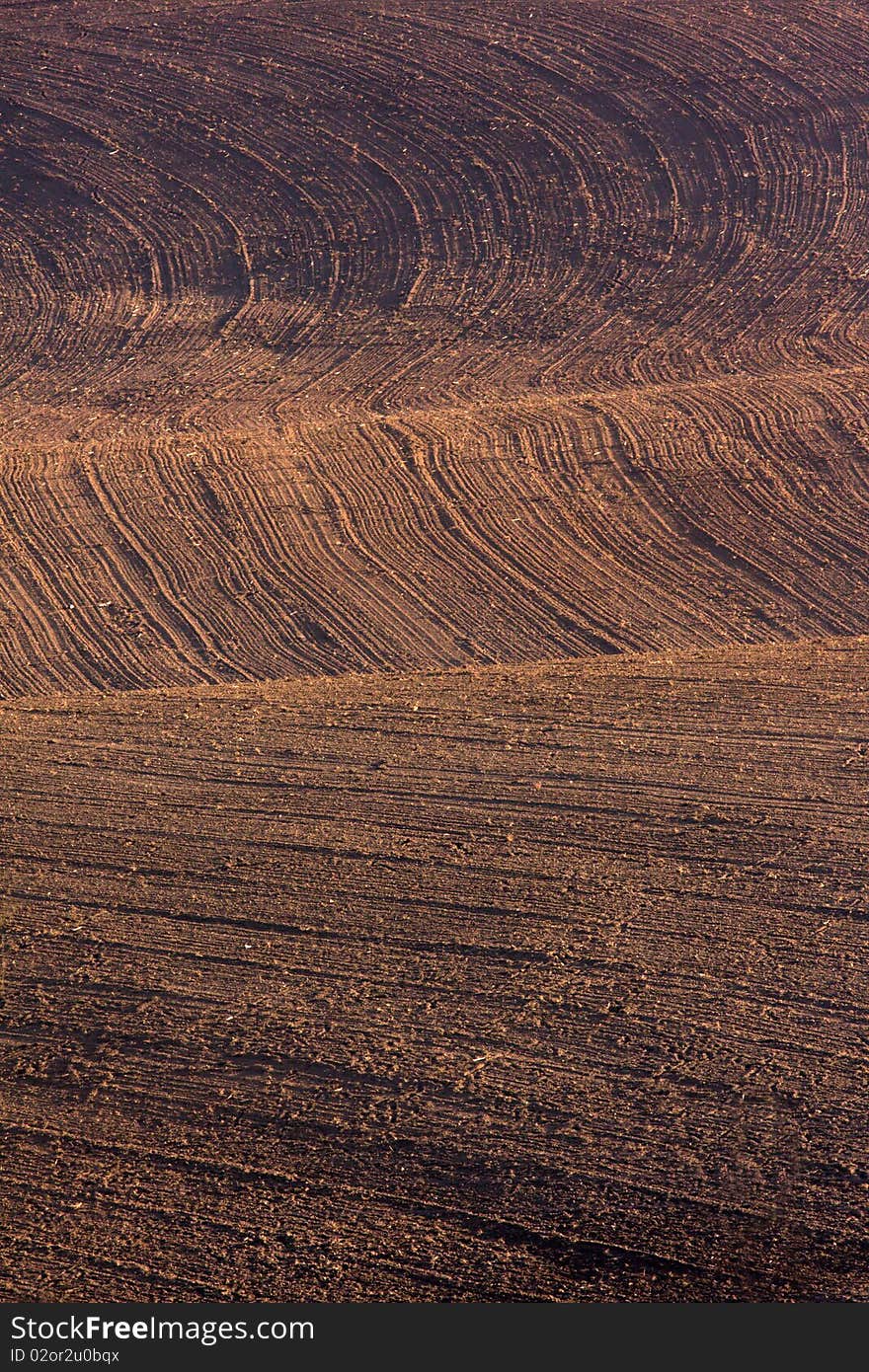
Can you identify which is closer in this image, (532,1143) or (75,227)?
(532,1143)

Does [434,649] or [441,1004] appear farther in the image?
[434,649]

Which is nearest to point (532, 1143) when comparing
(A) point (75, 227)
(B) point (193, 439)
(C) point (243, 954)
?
(C) point (243, 954)

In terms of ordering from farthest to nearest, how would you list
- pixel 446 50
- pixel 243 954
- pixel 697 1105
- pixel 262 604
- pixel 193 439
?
pixel 446 50 < pixel 193 439 < pixel 262 604 < pixel 243 954 < pixel 697 1105

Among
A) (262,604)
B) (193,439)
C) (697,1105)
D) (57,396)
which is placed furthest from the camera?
(57,396)

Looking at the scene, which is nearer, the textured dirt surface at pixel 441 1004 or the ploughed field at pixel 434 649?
the textured dirt surface at pixel 441 1004

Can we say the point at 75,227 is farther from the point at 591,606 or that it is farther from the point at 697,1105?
the point at 697,1105

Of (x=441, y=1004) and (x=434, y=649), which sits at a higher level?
(x=434, y=649)

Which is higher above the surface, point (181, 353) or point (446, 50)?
point (446, 50)

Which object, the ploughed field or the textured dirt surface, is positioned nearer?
the textured dirt surface
